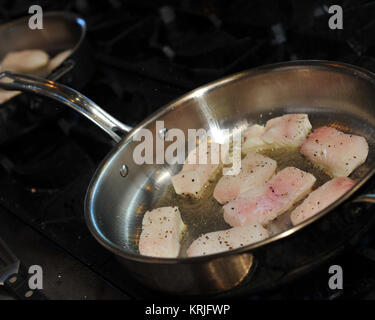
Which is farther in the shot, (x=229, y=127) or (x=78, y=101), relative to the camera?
(x=229, y=127)

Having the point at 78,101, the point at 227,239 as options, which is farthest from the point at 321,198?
the point at 78,101

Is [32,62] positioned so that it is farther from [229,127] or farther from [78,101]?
[229,127]

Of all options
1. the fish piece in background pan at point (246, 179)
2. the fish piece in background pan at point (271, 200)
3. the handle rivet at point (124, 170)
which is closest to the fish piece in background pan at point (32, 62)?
the handle rivet at point (124, 170)

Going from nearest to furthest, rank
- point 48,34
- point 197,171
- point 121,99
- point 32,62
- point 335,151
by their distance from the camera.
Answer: point 335,151 → point 197,171 → point 121,99 → point 32,62 → point 48,34

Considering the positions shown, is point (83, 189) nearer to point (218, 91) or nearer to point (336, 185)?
point (218, 91)

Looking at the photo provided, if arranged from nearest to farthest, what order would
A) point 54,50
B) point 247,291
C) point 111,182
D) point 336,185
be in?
point 247,291
point 336,185
point 111,182
point 54,50

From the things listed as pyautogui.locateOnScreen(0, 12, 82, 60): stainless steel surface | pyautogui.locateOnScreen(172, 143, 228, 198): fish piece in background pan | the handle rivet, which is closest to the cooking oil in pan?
pyautogui.locateOnScreen(172, 143, 228, 198): fish piece in background pan

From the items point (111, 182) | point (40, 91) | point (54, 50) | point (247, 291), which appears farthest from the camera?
point (54, 50)
